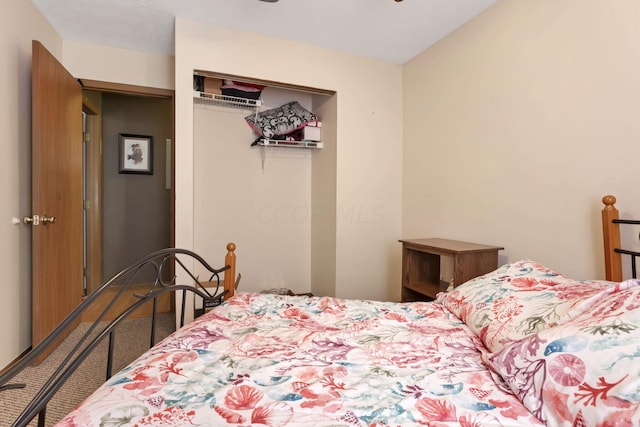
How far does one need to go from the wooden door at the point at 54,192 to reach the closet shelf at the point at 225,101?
94 cm

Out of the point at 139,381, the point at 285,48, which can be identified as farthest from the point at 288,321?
the point at 285,48

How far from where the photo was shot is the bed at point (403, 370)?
72 cm

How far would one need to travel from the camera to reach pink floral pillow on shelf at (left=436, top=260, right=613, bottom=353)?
1066 mm

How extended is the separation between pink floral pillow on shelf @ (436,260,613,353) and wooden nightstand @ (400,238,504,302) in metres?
0.46

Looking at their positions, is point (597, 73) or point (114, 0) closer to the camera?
point (597, 73)

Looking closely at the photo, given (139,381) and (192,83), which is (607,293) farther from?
(192,83)

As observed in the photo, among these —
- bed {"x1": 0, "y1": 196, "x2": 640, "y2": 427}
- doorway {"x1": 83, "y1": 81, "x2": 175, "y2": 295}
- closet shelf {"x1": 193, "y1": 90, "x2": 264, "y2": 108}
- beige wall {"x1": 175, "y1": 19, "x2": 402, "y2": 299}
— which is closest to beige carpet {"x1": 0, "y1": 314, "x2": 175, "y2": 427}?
beige wall {"x1": 175, "y1": 19, "x2": 402, "y2": 299}

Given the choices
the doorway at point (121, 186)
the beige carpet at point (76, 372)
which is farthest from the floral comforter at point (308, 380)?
the doorway at point (121, 186)

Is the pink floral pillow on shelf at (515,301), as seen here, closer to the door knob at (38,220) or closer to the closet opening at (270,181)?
the closet opening at (270,181)

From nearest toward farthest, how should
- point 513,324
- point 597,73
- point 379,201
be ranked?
1. point 513,324
2. point 597,73
3. point 379,201

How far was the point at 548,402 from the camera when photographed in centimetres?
76

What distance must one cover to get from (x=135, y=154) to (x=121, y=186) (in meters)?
0.42

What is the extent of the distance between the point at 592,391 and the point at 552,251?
1316 millimetres

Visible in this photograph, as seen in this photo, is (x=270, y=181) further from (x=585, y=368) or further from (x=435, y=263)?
(x=585, y=368)
